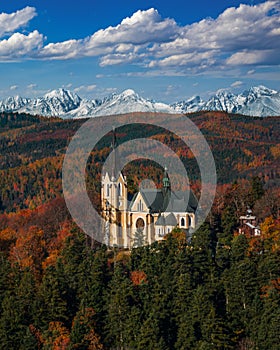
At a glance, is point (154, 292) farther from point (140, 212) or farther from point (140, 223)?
point (140, 212)

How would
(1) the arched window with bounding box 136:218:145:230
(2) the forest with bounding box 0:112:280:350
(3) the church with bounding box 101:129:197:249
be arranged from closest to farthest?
(2) the forest with bounding box 0:112:280:350, (3) the church with bounding box 101:129:197:249, (1) the arched window with bounding box 136:218:145:230

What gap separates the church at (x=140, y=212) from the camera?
6712 cm

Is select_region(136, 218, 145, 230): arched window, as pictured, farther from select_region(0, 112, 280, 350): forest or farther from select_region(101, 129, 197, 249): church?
select_region(0, 112, 280, 350): forest

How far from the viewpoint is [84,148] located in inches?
7461

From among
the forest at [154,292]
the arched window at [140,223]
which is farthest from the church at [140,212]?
the forest at [154,292]

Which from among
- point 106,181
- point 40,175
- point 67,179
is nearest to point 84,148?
point 40,175

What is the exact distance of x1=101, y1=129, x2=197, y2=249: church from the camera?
67.1m

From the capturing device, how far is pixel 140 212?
68.8 metres

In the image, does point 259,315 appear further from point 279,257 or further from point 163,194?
point 163,194

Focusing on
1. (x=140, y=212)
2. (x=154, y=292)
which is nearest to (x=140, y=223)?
(x=140, y=212)

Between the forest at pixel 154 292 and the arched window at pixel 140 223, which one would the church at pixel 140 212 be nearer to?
the arched window at pixel 140 223

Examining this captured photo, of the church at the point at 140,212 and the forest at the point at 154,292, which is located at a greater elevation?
the church at the point at 140,212

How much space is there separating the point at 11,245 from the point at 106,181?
13.4m

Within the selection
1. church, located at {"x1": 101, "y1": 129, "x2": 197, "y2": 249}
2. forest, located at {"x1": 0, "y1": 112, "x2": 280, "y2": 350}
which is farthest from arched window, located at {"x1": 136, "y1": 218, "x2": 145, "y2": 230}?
forest, located at {"x1": 0, "y1": 112, "x2": 280, "y2": 350}
